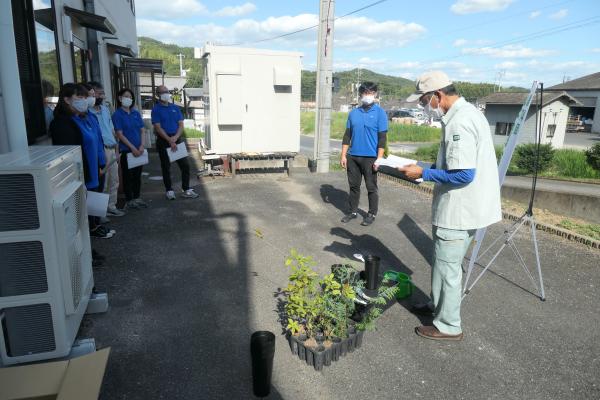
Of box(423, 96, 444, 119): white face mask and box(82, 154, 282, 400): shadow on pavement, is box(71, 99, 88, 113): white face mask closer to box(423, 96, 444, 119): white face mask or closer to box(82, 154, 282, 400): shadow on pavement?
box(82, 154, 282, 400): shadow on pavement

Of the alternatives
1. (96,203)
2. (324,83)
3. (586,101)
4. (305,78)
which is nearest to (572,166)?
(324,83)

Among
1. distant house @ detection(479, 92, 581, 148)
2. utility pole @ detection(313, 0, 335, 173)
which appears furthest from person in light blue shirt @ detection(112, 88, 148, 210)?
distant house @ detection(479, 92, 581, 148)

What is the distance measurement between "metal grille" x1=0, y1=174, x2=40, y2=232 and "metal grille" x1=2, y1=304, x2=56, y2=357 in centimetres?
54

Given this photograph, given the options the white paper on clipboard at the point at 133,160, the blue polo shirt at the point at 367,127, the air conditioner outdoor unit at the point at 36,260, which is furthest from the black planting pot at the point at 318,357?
the white paper on clipboard at the point at 133,160

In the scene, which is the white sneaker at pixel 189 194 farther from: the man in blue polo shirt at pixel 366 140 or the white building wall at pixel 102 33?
the man in blue polo shirt at pixel 366 140

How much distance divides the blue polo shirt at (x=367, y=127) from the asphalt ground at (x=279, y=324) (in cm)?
118

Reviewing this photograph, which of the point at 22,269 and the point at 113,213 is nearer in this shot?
the point at 22,269

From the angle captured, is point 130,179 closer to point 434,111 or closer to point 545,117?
point 434,111

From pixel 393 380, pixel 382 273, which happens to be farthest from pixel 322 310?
pixel 382 273

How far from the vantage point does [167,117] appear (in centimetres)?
698

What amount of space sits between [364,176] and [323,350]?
12.2 ft

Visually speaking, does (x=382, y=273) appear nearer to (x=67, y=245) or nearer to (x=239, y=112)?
(x=67, y=245)

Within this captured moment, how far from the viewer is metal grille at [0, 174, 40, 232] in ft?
7.75

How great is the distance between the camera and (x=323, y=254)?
5.12 meters
